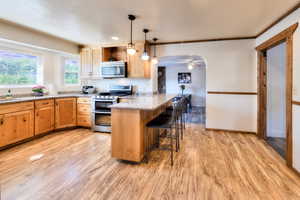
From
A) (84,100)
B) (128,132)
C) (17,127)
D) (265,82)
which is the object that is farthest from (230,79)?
(17,127)

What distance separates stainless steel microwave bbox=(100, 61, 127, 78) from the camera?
14.4 feet

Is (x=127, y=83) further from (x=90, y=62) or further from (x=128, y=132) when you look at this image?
(x=128, y=132)

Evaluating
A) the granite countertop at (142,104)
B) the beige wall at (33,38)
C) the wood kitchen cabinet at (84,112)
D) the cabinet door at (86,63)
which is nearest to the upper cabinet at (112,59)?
the cabinet door at (86,63)

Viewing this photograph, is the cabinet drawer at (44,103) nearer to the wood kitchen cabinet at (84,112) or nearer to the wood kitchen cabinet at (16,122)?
the wood kitchen cabinet at (16,122)

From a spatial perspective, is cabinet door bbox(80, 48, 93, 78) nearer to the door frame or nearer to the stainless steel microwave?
the stainless steel microwave

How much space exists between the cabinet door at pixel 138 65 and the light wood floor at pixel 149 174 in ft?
6.77

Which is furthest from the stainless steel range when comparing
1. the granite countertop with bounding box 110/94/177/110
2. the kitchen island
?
the kitchen island

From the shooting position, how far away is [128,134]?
2.47 m

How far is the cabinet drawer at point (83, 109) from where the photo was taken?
436cm

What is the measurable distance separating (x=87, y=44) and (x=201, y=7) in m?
3.46

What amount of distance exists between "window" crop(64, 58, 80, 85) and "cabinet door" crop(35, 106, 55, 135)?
4.39 feet

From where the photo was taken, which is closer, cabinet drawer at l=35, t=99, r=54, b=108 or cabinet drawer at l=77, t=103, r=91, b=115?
cabinet drawer at l=35, t=99, r=54, b=108

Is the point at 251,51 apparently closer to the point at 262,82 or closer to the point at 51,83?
the point at 262,82

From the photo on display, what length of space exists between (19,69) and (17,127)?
153 centimetres
